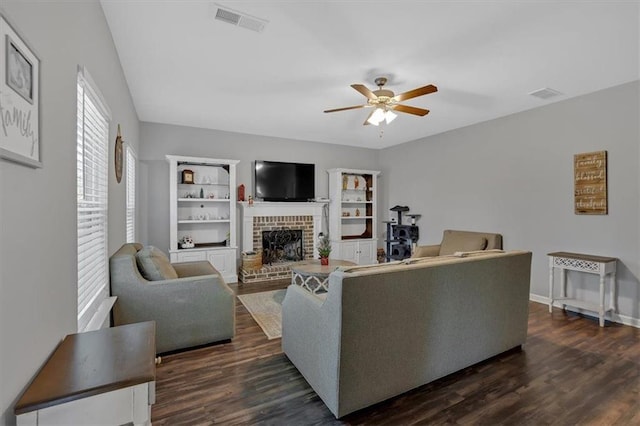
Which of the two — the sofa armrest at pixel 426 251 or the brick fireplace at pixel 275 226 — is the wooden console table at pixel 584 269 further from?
the brick fireplace at pixel 275 226

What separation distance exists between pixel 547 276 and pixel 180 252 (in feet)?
17.8

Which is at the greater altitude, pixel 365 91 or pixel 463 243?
pixel 365 91

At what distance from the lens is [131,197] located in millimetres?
4133

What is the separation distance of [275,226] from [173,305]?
327cm

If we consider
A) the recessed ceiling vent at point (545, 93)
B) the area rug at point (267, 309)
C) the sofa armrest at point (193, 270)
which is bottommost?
the area rug at point (267, 309)

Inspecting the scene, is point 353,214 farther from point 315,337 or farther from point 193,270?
point 315,337

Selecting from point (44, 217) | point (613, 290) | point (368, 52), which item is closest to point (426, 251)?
point (613, 290)

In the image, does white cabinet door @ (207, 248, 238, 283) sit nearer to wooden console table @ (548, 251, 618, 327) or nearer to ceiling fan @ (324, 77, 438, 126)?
ceiling fan @ (324, 77, 438, 126)

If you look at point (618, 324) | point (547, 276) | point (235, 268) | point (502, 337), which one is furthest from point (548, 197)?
point (235, 268)

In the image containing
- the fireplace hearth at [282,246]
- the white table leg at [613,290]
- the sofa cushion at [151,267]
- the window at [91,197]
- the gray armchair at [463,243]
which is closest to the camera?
the window at [91,197]

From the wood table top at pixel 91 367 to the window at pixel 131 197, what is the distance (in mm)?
2834

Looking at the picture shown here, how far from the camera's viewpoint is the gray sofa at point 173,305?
2.62 m

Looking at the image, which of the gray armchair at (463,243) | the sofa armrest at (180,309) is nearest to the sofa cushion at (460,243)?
the gray armchair at (463,243)

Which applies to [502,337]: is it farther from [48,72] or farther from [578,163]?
[48,72]
